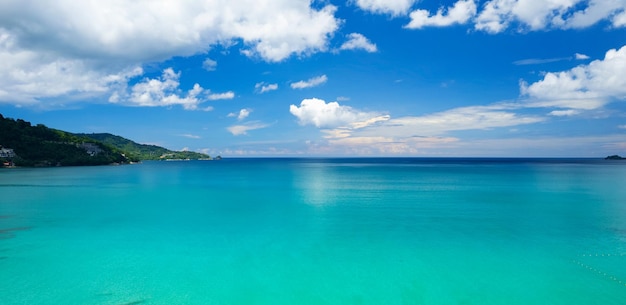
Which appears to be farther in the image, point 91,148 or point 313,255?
point 91,148

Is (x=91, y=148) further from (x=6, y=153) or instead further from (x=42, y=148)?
(x=6, y=153)

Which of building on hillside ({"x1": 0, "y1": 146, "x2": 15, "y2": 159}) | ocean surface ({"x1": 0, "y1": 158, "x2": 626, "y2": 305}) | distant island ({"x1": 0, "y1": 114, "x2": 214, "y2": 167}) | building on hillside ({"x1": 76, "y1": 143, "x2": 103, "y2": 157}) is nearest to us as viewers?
ocean surface ({"x1": 0, "y1": 158, "x2": 626, "y2": 305})

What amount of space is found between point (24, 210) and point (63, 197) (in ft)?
30.7

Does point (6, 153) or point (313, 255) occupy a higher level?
point (6, 153)

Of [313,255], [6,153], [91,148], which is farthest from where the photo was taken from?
[91,148]

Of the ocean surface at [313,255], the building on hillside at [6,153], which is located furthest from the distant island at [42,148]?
the ocean surface at [313,255]

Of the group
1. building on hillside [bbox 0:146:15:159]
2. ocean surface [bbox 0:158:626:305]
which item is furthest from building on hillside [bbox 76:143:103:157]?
ocean surface [bbox 0:158:626:305]

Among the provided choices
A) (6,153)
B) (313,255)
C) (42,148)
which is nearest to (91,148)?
(42,148)

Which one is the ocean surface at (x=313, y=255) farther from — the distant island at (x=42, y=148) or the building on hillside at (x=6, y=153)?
the distant island at (x=42, y=148)

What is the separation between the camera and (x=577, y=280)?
12344mm

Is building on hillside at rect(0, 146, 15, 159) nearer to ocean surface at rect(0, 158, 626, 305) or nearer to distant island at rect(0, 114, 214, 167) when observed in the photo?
distant island at rect(0, 114, 214, 167)

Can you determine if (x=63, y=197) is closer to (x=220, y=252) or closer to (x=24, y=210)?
(x=24, y=210)

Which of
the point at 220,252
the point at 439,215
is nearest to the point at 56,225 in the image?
the point at 220,252

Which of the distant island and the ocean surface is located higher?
the distant island
